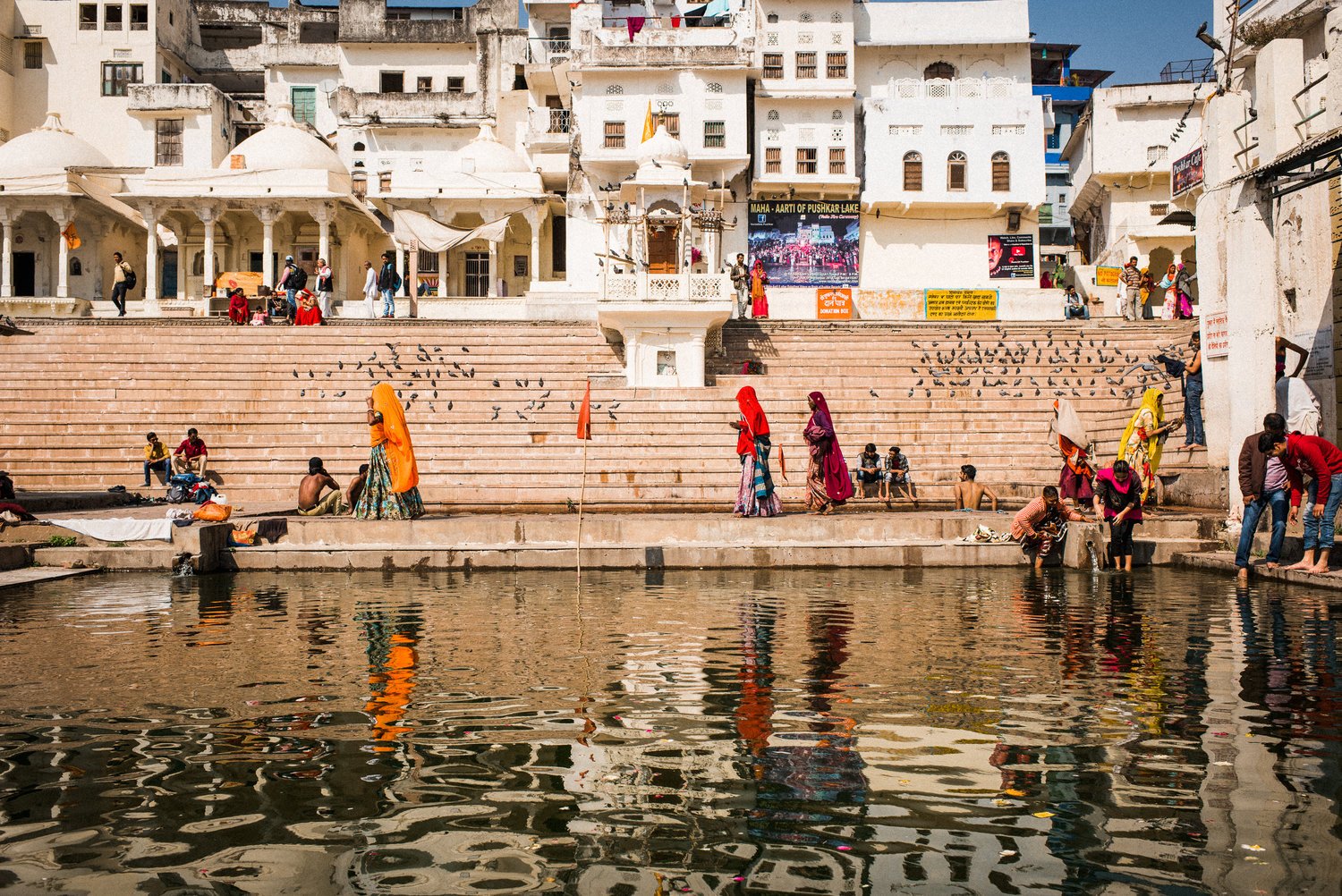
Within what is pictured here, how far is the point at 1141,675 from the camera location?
6.71 meters

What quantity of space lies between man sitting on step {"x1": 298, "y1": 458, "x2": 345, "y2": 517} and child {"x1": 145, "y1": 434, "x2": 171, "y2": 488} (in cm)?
405

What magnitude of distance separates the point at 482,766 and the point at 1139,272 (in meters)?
27.7

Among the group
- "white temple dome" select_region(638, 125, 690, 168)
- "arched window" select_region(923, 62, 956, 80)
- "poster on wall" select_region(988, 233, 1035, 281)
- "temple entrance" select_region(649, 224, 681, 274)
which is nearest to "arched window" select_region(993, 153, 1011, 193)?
"poster on wall" select_region(988, 233, 1035, 281)

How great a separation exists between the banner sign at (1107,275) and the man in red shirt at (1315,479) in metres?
24.4

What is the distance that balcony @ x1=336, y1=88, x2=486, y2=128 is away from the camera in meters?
38.5

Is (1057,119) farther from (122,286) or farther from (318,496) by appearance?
(318,496)

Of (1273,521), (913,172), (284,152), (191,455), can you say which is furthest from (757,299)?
(1273,521)

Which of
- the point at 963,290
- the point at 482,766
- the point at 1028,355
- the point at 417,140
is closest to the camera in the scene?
the point at 482,766

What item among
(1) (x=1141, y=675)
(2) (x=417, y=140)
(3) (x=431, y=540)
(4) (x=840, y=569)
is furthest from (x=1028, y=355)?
(2) (x=417, y=140)

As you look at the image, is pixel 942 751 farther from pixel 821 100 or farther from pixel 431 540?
pixel 821 100

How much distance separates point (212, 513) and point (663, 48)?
26556 mm

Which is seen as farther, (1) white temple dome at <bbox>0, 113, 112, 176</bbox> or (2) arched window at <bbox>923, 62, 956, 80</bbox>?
(2) arched window at <bbox>923, 62, 956, 80</bbox>

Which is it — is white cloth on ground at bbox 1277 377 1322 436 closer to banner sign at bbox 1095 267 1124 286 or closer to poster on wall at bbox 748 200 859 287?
banner sign at bbox 1095 267 1124 286

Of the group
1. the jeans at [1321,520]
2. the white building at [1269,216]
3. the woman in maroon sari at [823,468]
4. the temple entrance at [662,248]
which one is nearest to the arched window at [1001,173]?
the temple entrance at [662,248]
